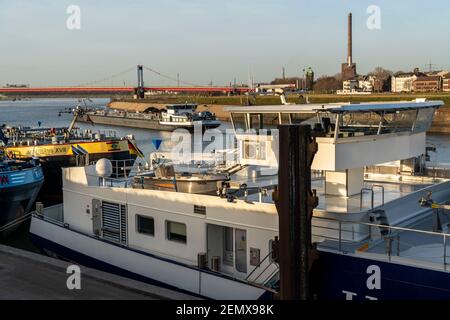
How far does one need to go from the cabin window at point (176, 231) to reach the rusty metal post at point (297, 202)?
3.91m

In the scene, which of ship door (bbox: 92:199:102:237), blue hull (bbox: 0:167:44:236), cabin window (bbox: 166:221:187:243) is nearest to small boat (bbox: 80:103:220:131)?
blue hull (bbox: 0:167:44:236)

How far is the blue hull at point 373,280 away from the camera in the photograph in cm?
950

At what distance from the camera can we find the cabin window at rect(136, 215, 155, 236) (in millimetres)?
14588

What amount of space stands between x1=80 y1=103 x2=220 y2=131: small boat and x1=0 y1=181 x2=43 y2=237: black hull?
4431 centimetres

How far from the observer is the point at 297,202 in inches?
411

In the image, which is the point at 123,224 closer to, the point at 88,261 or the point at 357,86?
the point at 88,261

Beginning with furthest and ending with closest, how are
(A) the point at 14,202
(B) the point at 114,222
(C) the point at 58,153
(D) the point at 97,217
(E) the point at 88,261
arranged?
(C) the point at 58,153
(A) the point at 14,202
(D) the point at 97,217
(E) the point at 88,261
(B) the point at 114,222

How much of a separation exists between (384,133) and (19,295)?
29.8ft

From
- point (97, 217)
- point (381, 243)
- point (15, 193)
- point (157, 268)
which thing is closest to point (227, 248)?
point (157, 268)

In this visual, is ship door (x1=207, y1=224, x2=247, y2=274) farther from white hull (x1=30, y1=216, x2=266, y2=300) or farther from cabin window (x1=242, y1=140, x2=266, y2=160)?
cabin window (x1=242, y1=140, x2=266, y2=160)

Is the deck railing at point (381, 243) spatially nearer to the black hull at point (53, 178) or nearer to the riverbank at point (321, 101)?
the black hull at point (53, 178)

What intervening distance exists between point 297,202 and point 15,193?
50.1 feet
